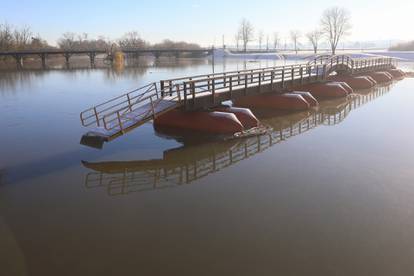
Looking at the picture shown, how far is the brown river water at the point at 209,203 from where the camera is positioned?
22.9 ft

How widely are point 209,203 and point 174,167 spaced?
3254 millimetres

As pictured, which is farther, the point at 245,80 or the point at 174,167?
the point at 245,80

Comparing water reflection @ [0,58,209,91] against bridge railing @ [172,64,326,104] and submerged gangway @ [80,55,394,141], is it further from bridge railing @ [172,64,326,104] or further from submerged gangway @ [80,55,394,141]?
bridge railing @ [172,64,326,104]

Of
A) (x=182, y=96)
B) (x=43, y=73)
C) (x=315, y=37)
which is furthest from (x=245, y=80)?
(x=315, y=37)

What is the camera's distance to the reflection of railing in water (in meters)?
10.9

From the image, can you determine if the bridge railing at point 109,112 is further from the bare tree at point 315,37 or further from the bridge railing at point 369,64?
the bare tree at point 315,37

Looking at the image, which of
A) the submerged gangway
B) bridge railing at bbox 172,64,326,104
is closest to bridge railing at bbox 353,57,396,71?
the submerged gangway

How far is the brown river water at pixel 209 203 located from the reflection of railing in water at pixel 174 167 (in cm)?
4

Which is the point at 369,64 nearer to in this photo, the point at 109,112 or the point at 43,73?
the point at 109,112

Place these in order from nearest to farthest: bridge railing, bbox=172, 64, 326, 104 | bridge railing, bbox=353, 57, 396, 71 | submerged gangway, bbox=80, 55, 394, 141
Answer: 1. submerged gangway, bbox=80, 55, 394, 141
2. bridge railing, bbox=172, 64, 326, 104
3. bridge railing, bbox=353, 57, 396, 71

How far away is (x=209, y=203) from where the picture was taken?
30.8ft

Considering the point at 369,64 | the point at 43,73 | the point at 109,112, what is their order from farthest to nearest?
the point at 43,73 → the point at 369,64 → the point at 109,112

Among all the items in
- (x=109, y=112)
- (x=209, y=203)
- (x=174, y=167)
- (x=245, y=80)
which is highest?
(x=245, y=80)

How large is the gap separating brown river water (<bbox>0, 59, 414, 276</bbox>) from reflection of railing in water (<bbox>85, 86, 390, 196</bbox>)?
0.04 meters
